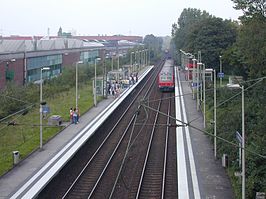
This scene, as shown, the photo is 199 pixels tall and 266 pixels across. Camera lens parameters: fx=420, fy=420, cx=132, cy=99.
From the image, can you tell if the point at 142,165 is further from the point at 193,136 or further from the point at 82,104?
the point at 82,104

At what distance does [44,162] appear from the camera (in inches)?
821

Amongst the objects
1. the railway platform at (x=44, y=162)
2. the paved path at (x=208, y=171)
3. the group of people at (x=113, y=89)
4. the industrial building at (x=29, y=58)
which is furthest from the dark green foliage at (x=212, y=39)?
the paved path at (x=208, y=171)

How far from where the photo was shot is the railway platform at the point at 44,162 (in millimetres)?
17156

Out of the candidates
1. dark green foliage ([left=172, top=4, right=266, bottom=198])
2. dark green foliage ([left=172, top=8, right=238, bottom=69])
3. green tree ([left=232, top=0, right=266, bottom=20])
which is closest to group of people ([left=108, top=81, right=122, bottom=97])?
dark green foliage ([left=172, top=4, right=266, bottom=198])

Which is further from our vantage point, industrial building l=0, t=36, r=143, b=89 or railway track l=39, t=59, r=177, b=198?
industrial building l=0, t=36, r=143, b=89

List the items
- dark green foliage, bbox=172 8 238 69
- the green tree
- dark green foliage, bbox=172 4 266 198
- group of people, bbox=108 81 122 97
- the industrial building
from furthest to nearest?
dark green foliage, bbox=172 8 238 69
group of people, bbox=108 81 122 97
the industrial building
the green tree
dark green foliage, bbox=172 4 266 198

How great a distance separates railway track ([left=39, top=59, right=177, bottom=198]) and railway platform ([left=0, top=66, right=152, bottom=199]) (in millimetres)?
484

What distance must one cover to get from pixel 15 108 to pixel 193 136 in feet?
44.1

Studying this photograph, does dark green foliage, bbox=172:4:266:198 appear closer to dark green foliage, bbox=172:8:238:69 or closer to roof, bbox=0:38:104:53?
dark green foliage, bbox=172:8:238:69

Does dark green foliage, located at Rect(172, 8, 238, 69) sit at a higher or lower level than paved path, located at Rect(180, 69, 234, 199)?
higher

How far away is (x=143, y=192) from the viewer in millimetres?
17438

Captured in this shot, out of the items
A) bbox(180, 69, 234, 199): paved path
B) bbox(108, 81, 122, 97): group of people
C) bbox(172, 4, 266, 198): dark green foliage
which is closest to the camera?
bbox(180, 69, 234, 199): paved path

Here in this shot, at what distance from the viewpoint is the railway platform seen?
17.2 m

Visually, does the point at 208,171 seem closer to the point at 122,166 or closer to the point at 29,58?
the point at 122,166
